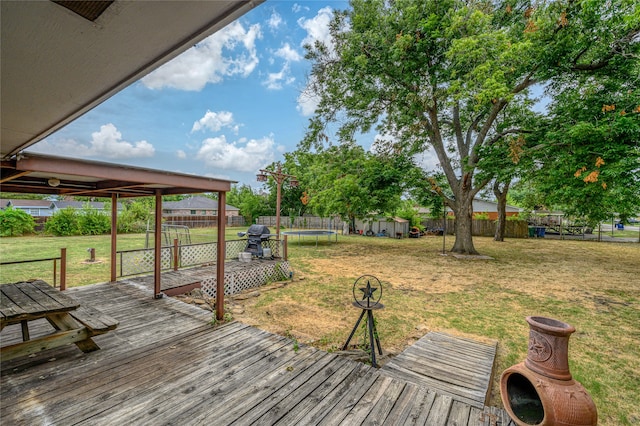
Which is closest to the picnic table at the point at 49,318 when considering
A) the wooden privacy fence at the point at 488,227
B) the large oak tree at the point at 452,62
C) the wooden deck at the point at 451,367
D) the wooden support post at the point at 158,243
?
the wooden support post at the point at 158,243

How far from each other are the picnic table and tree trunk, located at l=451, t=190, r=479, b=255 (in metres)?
13.0

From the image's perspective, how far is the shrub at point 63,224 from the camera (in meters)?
18.3

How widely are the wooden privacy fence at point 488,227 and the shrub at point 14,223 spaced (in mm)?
29109

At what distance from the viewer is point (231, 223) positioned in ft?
107

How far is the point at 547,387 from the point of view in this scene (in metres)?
2.04

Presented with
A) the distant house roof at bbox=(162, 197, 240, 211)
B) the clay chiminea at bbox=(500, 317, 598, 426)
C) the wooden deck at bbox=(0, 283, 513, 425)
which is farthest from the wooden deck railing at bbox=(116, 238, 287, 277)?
the distant house roof at bbox=(162, 197, 240, 211)

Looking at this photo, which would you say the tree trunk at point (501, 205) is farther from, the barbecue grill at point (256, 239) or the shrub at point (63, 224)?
the shrub at point (63, 224)

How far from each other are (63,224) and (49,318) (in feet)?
67.7

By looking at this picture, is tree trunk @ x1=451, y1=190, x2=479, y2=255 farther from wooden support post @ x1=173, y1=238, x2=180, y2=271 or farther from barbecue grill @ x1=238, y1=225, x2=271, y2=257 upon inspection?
wooden support post @ x1=173, y1=238, x2=180, y2=271

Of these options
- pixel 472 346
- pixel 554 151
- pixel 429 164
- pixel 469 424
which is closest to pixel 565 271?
pixel 554 151

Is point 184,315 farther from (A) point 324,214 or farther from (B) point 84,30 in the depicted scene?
(A) point 324,214

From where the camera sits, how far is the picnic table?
8.93ft

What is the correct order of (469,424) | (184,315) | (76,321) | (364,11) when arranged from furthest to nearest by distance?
(364,11)
(184,315)
(76,321)
(469,424)

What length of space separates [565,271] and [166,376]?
12.1m
